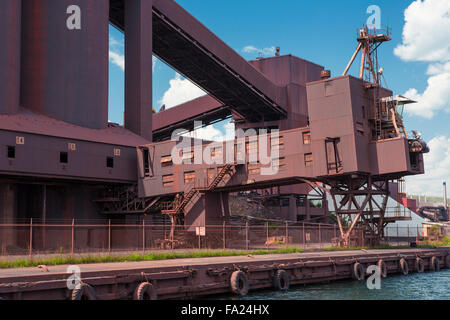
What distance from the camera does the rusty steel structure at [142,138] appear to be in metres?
49.0

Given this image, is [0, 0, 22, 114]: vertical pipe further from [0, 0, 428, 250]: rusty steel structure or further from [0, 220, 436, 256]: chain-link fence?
[0, 220, 436, 256]: chain-link fence

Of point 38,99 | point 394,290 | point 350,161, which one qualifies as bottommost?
point 394,290

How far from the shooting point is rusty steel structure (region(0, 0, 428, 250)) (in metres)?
49.0

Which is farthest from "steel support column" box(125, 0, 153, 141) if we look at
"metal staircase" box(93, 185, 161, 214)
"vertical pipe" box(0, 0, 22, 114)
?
"vertical pipe" box(0, 0, 22, 114)

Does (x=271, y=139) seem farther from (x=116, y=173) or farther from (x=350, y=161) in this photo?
(x=116, y=173)

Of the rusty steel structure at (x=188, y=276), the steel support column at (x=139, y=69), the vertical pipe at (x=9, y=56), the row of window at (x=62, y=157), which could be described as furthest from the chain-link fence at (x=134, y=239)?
the steel support column at (x=139, y=69)

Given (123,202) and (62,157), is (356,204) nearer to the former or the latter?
(123,202)

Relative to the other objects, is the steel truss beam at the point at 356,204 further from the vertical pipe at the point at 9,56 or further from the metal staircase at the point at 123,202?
the vertical pipe at the point at 9,56

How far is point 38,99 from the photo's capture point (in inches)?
2432

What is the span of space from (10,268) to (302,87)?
7131cm

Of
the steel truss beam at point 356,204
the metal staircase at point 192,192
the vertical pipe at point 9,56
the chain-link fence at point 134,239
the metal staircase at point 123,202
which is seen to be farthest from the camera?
the metal staircase at point 123,202

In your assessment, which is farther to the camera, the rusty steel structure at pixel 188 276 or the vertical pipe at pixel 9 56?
the vertical pipe at pixel 9 56
